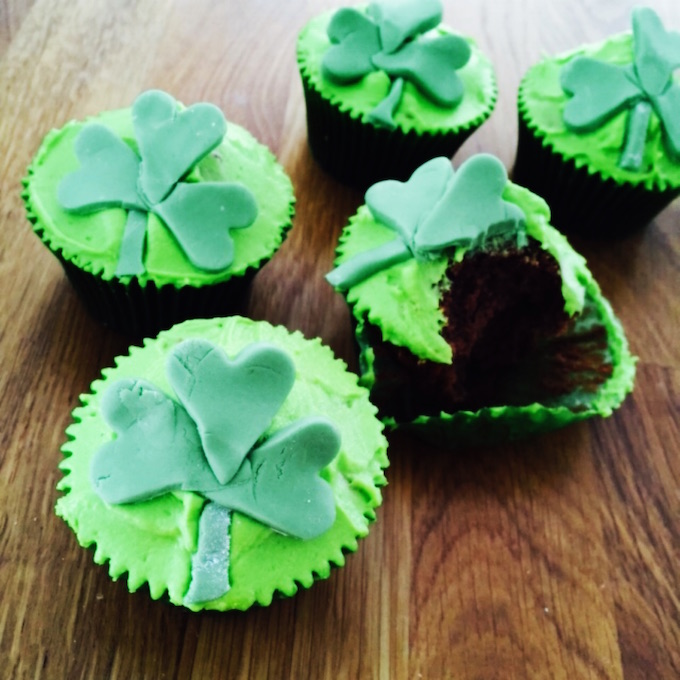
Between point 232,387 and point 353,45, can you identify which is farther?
point 353,45

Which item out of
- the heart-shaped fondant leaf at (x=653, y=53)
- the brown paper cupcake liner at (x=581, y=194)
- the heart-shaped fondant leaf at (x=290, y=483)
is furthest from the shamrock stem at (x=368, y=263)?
the heart-shaped fondant leaf at (x=653, y=53)

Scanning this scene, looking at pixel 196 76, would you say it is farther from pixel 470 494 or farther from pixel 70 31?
pixel 470 494

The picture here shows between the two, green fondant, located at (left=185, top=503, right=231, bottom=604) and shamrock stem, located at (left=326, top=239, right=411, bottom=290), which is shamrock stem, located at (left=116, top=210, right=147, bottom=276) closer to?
shamrock stem, located at (left=326, top=239, right=411, bottom=290)

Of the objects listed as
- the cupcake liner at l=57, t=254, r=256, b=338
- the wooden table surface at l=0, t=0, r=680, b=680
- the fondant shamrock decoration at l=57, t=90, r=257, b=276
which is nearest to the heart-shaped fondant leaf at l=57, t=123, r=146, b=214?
the fondant shamrock decoration at l=57, t=90, r=257, b=276

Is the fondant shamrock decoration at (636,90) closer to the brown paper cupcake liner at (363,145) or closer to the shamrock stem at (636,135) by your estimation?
the shamrock stem at (636,135)

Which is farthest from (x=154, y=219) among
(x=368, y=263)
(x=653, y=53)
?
(x=653, y=53)

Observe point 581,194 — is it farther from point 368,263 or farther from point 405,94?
point 368,263

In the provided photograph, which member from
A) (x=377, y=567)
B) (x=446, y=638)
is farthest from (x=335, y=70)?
(x=446, y=638)
